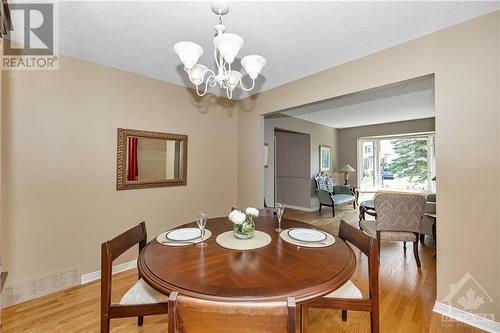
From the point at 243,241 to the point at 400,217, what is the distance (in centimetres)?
220

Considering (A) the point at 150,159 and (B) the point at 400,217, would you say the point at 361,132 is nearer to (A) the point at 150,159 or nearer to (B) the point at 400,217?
(B) the point at 400,217

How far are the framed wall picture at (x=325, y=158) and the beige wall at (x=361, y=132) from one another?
22.4 inches

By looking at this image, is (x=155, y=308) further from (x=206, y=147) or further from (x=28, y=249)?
(x=206, y=147)

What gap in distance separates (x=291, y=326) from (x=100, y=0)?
212cm

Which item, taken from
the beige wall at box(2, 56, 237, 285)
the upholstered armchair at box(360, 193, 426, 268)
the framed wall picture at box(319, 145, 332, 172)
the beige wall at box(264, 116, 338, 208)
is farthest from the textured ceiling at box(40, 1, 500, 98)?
the framed wall picture at box(319, 145, 332, 172)

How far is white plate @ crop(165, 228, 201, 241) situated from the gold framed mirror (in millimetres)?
1347

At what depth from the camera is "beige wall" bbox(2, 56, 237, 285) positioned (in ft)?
6.37

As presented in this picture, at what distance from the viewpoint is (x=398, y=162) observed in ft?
19.9

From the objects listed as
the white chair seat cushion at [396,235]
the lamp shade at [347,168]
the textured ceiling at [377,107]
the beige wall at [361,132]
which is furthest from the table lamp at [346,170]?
the white chair seat cushion at [396,235]

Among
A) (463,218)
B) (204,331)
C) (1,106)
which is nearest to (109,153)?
(1,106)

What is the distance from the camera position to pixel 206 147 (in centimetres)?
331

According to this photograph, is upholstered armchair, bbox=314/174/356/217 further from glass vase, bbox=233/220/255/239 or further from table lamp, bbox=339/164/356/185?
glass vase, bbox=233/220/255/239

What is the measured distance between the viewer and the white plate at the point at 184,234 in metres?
1.45

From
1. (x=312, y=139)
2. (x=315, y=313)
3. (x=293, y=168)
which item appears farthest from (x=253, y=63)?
(x=293, y=168)
